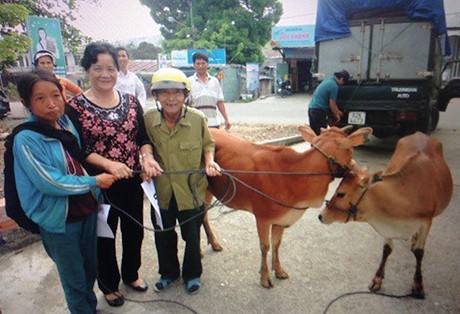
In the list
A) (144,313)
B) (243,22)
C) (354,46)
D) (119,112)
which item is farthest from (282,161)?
(243,22)

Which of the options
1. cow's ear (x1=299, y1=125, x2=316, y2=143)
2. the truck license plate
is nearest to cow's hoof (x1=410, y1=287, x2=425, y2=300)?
cow's ear (x1=299, y1=125, x2=316, y2=143)

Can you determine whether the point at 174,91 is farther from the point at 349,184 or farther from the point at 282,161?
the point at 349,184

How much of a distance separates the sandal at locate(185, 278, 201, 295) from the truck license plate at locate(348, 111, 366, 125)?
512 cm

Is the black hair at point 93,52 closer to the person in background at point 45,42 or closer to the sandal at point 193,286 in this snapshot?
the sandal at point 193,286

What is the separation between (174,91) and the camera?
2422 mm

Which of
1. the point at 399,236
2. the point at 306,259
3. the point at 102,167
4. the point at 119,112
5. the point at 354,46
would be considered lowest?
the point at 306,259

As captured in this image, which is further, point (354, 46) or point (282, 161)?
point (354, 46)

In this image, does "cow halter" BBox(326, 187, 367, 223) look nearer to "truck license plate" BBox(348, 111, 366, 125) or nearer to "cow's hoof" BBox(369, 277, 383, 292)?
"cow's hoof" BBox(369, 277, 383, 292)

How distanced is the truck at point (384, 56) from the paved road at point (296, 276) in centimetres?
296

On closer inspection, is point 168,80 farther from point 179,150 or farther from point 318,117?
point 318,117

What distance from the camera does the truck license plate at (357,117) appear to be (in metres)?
6.68

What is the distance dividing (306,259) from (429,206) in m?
1.27

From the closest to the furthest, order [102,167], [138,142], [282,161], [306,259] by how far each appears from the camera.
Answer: [102,167]
[138,142]
[282,161]
[306,259]

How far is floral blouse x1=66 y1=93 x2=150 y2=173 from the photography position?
229 cm
